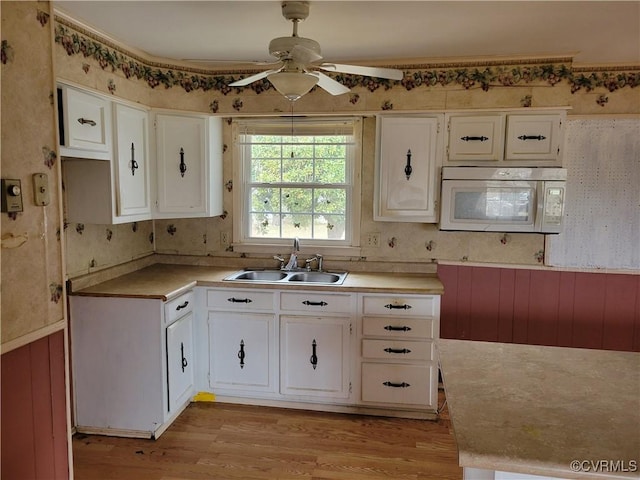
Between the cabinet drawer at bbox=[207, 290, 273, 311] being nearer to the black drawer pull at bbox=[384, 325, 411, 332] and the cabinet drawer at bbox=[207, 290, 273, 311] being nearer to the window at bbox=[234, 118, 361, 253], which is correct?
the window at bbox=[234, 118, 361, 253]

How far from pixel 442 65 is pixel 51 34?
7.67 feet

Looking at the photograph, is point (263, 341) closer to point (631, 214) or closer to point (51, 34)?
point (51, 34)

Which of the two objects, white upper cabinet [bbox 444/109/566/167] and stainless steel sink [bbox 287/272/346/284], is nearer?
white upper cabinet [bbox 444/109/566/167]

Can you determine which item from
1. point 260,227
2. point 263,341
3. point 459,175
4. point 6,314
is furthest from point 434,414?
point 6,314

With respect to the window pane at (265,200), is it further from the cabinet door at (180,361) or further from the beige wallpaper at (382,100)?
the cabinet door at (180,361)

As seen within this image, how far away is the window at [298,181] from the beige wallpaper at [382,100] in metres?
0.10

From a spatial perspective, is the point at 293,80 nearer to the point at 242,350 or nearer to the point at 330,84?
the point at 330,84

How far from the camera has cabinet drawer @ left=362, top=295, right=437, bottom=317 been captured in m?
A: 2.95

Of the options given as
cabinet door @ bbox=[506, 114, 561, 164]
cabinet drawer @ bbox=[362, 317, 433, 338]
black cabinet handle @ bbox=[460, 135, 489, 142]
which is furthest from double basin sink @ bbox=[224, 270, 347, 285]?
cabinet door @ bbox=[506, 114, 561, 164]

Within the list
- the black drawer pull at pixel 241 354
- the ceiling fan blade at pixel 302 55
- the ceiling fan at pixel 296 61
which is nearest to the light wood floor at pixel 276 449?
the black drawer pull at pixel 241 354

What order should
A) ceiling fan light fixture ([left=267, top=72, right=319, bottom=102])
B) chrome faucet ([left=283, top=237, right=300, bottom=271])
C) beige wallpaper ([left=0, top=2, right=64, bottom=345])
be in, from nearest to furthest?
beige wallpaper ([left=0, top=2, right=64, bottom=345]), ceiling fan light fixture ([left=267, top=72, right=319, bottom=102]), chrome faucet ([left=283, top=237, right=300, bottom=271])

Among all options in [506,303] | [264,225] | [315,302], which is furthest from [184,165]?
[506,303]

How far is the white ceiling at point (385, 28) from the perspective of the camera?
7.36 feet

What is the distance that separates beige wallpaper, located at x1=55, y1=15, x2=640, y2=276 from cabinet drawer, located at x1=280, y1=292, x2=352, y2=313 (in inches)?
24.2
